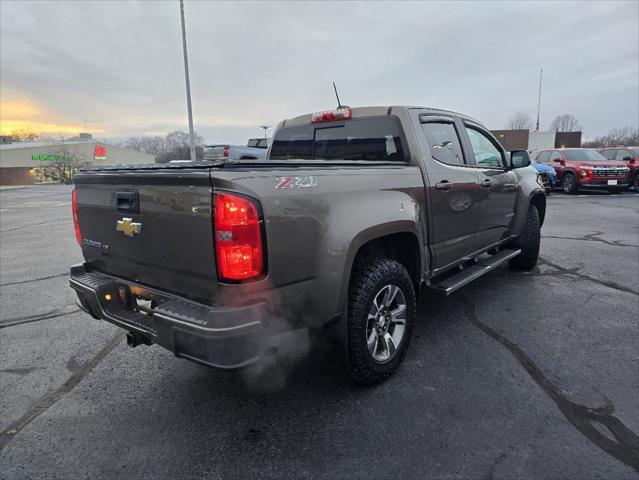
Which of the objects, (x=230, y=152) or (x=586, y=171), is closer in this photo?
(x=586, y=171)

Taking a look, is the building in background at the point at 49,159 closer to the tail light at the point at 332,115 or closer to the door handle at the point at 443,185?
the tail light at the point at 332,115

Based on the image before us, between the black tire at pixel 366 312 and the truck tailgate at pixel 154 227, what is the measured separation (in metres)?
0.94

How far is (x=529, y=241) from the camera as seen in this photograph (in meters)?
5.39

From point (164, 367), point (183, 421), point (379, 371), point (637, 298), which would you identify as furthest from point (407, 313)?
point (637, 298)

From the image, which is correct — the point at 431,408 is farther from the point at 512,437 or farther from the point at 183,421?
the point at 183,421

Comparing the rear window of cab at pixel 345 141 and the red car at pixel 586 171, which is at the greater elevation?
the rear window of cab at pixel 345 141

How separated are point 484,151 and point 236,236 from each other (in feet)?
11.4

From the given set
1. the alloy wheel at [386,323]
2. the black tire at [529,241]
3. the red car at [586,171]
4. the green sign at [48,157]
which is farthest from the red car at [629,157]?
the green sign at [48,157]

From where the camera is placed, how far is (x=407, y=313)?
3.10 metres

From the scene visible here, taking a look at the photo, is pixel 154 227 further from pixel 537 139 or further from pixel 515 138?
pixel 537 139

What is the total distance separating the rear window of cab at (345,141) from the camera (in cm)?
349

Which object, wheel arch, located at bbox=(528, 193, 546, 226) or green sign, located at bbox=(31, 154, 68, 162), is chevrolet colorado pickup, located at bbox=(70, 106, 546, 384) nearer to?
wheel arch, located at bbox=(528, 193, 546, 226)

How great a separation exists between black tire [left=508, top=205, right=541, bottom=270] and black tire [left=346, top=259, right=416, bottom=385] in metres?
3.09

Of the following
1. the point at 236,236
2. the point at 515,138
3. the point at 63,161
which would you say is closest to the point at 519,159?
the point at 236,236
